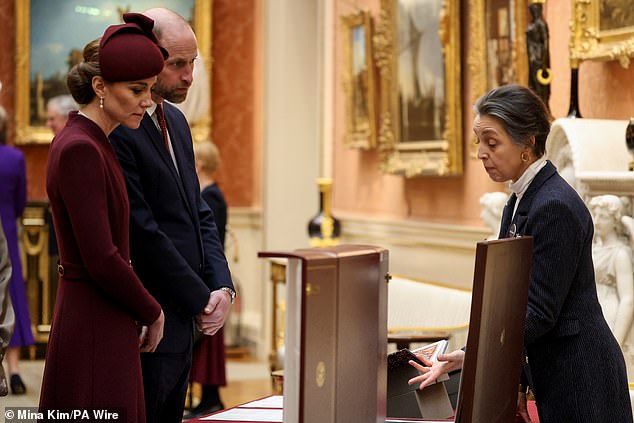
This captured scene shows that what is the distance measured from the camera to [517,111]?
9.53 ft

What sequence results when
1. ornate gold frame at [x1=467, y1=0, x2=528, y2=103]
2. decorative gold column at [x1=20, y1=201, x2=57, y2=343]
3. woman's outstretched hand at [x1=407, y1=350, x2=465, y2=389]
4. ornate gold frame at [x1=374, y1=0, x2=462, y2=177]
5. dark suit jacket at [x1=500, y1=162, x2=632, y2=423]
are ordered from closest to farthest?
woman's outstretched hand at [x1=407, y1=350, x2=465, y2=389] → dark suit jacket at [x1=500, y1=162, x2=632, y2=423] → ornate gold frame at [x1=467, y1=0, x2=528, y2=103] → ornate gold frame at [x1=374, y1=0, x2=462, y2=177] → decorative gold column at [x1=20, y1=201, x2=57, y2=343]

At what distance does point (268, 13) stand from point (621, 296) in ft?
20.3

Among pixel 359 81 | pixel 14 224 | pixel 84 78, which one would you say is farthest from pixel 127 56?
pixel 359 81

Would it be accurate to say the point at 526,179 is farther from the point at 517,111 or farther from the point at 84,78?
the point at 84,78

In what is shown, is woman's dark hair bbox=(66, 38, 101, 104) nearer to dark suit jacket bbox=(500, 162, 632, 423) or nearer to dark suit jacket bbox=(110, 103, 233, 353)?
dark suit jacket bbox=(110, 103, 233, 353)

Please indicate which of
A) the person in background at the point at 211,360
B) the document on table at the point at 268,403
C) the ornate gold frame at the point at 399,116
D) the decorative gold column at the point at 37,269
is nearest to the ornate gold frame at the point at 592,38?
the ornate gold frame at the point at 399,116

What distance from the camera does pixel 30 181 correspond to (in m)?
10.6

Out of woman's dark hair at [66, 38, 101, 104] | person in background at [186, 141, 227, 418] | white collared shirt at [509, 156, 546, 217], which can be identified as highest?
woman's dark hair at [66, 38, 101, 104]

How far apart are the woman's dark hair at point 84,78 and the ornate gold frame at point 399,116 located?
4.49 m

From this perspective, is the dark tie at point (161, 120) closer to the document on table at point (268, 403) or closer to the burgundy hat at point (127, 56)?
the burgundy hat at point (127, 56)

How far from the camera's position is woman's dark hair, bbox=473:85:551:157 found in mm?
2908

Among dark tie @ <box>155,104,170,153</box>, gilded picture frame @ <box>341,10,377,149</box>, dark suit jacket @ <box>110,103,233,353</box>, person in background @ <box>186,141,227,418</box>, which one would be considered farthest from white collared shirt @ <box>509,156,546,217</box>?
gilded picture frame @ <box>341,10,377,149</box>

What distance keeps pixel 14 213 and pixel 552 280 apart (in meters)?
6.23

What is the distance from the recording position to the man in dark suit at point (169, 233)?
329 cm
